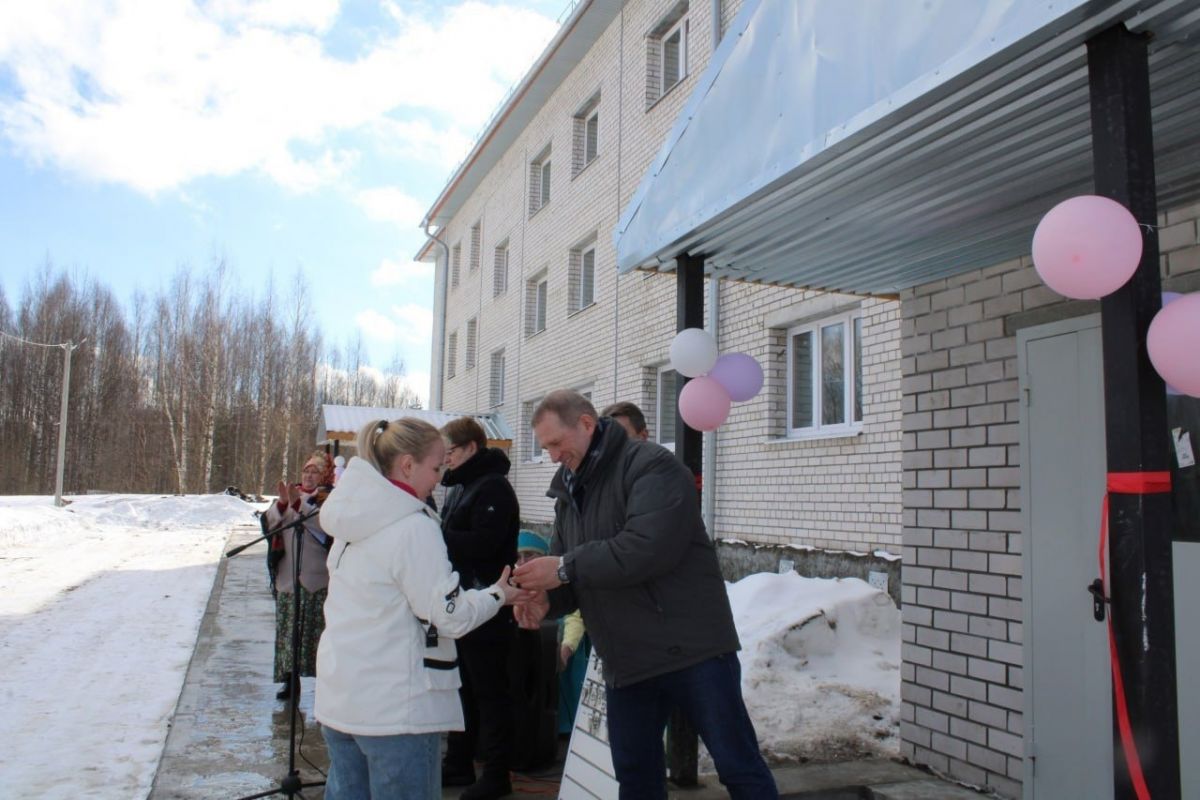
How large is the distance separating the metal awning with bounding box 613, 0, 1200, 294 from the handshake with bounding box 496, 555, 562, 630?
160 centimetres

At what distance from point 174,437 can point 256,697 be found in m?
38.1

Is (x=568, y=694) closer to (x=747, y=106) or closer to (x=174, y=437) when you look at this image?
(x=747, y=106)

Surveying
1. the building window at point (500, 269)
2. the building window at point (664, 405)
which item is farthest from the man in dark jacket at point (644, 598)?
the building window at point (500, 269)

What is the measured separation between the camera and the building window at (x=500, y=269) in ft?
64.8

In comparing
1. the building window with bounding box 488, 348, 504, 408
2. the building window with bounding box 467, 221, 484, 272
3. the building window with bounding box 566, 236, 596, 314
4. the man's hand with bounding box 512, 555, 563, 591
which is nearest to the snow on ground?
the man's hand with bounding box 512, 555, 563, 591

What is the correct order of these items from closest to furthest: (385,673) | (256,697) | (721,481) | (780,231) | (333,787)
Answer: (385,673)
(333,787)
(780,231)
(256,697)
(721,481)

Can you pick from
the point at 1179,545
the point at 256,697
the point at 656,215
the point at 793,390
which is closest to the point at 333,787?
the point at 656,215

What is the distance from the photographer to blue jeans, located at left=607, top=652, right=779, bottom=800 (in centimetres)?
289

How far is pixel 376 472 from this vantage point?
9.48 feet

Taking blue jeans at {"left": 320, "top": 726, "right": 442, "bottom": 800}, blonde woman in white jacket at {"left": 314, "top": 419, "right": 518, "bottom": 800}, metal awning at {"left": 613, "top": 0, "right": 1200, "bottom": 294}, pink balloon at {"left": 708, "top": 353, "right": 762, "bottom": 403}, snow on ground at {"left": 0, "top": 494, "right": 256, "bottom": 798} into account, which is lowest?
snow on ground at {"left": 0, "top": 494, "right": 256, "bottom": 798}

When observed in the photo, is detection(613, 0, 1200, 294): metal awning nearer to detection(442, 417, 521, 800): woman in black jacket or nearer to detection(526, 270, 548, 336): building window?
detection(442, 417, 521, 800): woman in black jacket

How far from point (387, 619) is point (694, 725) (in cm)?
109

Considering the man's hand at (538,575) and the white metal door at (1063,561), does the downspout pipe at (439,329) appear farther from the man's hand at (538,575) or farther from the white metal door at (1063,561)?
the man's hand at (538,575)

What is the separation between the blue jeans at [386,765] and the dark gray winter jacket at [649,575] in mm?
667
